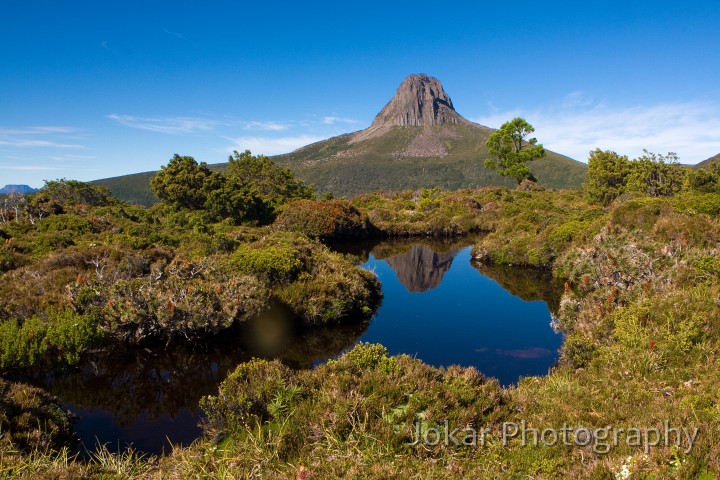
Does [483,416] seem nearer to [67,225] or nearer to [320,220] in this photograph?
[67,225]

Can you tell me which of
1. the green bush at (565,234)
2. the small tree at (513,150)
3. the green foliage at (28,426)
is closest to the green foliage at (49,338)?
the green foliage at (28,426)

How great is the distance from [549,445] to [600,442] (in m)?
0.73

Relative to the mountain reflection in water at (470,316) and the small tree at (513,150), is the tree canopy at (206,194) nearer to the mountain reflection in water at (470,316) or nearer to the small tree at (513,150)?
the mountain reflection in water at (470,316)

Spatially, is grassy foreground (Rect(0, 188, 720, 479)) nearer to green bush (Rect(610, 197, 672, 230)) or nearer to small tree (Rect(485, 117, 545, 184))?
green bush (Rect(610, 197, 672, 230))

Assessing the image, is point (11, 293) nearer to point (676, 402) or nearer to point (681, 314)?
point (676, 402)

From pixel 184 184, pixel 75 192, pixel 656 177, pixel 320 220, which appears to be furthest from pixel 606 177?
pixel 75 192

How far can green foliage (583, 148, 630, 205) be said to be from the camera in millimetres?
53188

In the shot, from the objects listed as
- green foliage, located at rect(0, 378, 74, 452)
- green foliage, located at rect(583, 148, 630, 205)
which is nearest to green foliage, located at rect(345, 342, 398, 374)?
green foliage, located at rect(0, 378, 74, 452)

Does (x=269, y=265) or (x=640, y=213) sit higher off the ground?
(x=640, y=213)

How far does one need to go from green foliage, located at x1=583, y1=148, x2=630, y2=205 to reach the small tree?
1327cm

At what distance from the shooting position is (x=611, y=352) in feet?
34.0

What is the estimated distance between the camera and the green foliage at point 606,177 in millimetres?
53188

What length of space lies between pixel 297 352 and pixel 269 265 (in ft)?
15.4

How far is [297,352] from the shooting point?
14.4 meters
